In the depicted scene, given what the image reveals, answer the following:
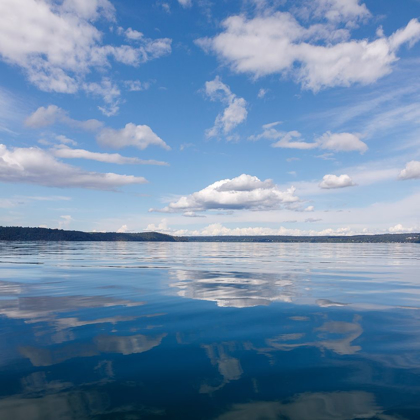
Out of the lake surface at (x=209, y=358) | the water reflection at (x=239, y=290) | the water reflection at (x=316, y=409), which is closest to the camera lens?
the water reflection at (x=316, y=409)

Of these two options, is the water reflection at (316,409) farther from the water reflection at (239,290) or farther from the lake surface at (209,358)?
the water reflection at (239,290)

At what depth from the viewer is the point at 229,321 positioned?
542 inches

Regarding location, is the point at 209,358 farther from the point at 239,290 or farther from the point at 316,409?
the point at 239,290

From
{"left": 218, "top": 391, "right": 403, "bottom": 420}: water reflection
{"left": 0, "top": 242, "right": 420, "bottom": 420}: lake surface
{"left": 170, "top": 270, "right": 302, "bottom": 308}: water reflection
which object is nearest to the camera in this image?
{"left": 218, "top": 391, "right": 403, "bottom": 420}: water reflection

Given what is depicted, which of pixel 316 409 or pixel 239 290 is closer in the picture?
pixel 316 409

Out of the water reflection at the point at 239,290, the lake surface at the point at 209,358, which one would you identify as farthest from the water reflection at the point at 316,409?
the water reflection at the point at 239,290

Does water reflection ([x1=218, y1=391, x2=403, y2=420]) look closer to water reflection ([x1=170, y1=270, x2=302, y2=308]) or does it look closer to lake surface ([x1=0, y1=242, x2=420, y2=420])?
lake surface ([x1=0, y1=242, x2=420, y2=420])

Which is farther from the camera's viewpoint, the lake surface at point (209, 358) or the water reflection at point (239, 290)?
the water reflection at point (239, 290)

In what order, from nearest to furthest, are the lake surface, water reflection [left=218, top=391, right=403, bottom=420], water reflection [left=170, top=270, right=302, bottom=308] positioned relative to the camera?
water reflection [left=218, top=391, right=403, bottom=420], the lake surface, water reflection [left=170, top=270, right=302, bottom=308]

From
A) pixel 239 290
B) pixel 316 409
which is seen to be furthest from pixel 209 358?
pixel 239 290

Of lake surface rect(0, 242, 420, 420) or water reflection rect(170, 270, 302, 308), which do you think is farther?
water reflection rect(170, 270, 302, 308)

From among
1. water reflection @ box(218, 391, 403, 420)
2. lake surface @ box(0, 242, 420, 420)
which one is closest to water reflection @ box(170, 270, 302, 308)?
lake surface @ box(0, 242, 420, 420)

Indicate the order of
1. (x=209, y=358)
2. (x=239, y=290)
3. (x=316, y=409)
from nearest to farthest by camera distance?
1. (x=316, y=409)
2. (x=209, y=358)
3. (x=239, y=290)

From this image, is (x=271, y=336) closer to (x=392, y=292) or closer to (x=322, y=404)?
(x=322, y=404)
